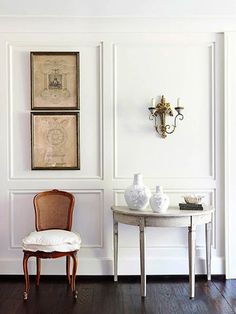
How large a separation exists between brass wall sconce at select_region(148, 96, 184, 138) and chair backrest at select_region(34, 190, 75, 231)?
1.12 m

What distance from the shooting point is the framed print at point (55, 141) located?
3.68 m

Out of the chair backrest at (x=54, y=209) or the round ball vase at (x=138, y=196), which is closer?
the round ball vase at (x=138, y=196)

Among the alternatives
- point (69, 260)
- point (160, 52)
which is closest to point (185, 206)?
point (69, 260)

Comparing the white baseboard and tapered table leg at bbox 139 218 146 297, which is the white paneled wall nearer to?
the white baseboard

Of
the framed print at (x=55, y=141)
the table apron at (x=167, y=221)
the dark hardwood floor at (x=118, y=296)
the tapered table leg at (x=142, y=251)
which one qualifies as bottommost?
the dark hardwood floor at (x=118, y=296)

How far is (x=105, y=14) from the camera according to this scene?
3.61m

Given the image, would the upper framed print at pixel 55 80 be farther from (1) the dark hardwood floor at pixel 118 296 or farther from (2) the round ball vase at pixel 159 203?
(1) the dark hardwood floor at pixel 118 296

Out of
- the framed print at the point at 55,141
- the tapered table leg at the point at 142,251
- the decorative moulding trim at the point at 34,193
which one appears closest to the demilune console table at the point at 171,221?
the tapered table leg at the point at 142,251

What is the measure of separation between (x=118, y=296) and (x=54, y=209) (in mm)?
1014

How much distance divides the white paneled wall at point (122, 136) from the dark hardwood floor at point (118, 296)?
8.7 inches

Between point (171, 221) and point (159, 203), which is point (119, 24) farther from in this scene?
point (171, 221)

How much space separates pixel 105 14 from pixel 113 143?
1286 millimetres

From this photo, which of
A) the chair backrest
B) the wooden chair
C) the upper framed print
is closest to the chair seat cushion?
the wooden chair

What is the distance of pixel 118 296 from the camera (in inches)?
128
